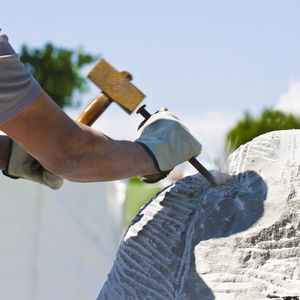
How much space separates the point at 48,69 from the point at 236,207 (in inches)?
601

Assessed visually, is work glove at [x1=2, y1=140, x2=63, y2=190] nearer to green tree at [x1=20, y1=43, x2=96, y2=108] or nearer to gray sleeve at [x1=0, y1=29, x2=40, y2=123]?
gray sleeve at [x1=0, y1=29, x2=40, y2=123]

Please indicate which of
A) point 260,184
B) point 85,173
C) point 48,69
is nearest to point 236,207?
point 260,184

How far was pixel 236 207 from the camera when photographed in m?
1.69

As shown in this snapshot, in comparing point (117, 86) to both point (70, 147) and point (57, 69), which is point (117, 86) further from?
point (57, 69)

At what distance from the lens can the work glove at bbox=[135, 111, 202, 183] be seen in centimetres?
167

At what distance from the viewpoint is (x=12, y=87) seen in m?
1.37

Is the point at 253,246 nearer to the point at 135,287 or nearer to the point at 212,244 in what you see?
the point at 212,244

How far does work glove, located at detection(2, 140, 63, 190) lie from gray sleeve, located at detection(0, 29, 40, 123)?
61cm

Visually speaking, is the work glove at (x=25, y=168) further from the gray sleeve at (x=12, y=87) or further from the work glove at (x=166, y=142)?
the gray sleeve at (x=12, y=87)

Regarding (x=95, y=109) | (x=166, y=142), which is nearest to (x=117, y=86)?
(x=95, y=109)

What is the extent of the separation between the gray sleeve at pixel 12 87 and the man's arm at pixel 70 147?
0.06ft

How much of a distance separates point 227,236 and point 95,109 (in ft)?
2.05

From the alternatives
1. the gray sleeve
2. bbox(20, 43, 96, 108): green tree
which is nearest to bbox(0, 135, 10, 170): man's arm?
the gray sleeve

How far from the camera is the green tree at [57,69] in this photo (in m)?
16.4
